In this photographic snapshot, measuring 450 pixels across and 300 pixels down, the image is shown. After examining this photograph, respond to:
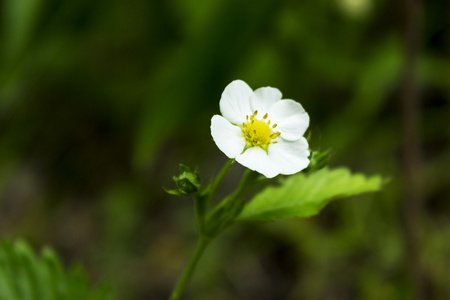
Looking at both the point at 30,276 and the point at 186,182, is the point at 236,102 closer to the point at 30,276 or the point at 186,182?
the point at 186,182

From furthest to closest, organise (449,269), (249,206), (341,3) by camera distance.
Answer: (449,269) → (341,3) → (249,206)

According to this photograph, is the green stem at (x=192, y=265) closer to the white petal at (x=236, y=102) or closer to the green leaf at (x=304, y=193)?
the green leaf at (x=304, y=193)

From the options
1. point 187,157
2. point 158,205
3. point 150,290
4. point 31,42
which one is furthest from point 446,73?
point 31,42

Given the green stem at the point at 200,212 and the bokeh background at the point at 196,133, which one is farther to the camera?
the bokeh background at the point at 196,133

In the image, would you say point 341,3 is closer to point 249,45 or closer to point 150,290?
point 249,45

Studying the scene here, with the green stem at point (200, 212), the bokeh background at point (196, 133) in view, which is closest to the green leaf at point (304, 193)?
the green stem at point (200, 212)

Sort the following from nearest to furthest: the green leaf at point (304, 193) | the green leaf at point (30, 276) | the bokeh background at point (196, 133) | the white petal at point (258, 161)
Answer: the white petal at point (258, 161) → the green leaf at point (304, 193) → the green leaf at point (30, 276) → the bokeh background at point (196, 133)

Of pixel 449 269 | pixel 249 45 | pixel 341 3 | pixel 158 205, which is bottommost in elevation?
pixel 158 205
